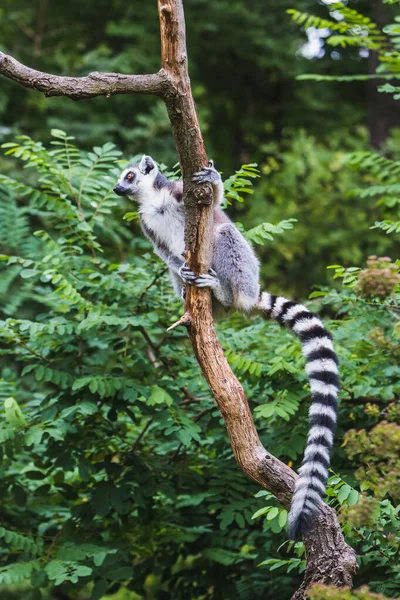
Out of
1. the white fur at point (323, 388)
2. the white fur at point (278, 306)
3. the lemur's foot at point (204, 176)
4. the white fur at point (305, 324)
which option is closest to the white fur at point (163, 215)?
the white fur at point (278, 306)

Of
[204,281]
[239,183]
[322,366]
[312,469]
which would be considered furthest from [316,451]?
[239,183]

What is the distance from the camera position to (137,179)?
5.23m

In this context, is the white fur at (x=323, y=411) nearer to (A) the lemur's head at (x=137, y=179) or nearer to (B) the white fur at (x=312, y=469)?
(B) the white fur at (x=312, y=469)

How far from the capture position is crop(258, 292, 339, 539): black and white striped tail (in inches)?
128

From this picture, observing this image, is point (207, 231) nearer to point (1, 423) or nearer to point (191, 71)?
point (1, 423)

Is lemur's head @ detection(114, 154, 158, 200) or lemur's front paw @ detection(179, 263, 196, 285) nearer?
lemur's front paw @ detection(179, 263, 196, 285)

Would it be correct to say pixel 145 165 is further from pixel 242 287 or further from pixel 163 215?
pixel 242 287

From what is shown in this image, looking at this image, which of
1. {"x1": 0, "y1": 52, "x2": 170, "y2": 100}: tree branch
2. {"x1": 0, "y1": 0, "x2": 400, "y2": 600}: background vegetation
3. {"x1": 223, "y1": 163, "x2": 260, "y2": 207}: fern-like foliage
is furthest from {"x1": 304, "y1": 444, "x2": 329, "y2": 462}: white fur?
{"x1": 0, "y1": 52, "x2": 170, "y2": 100}: tree branch

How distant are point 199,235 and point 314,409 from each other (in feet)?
3.43

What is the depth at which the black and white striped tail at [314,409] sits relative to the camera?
128 inches

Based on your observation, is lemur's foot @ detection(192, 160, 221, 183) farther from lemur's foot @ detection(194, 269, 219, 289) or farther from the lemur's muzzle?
the lemur's muzzle

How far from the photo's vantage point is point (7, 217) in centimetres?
562

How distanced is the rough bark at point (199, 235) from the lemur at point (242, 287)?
0.14 m

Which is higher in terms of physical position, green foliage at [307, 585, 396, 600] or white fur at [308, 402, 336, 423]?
white fur at [308, 402, 336, 423]
